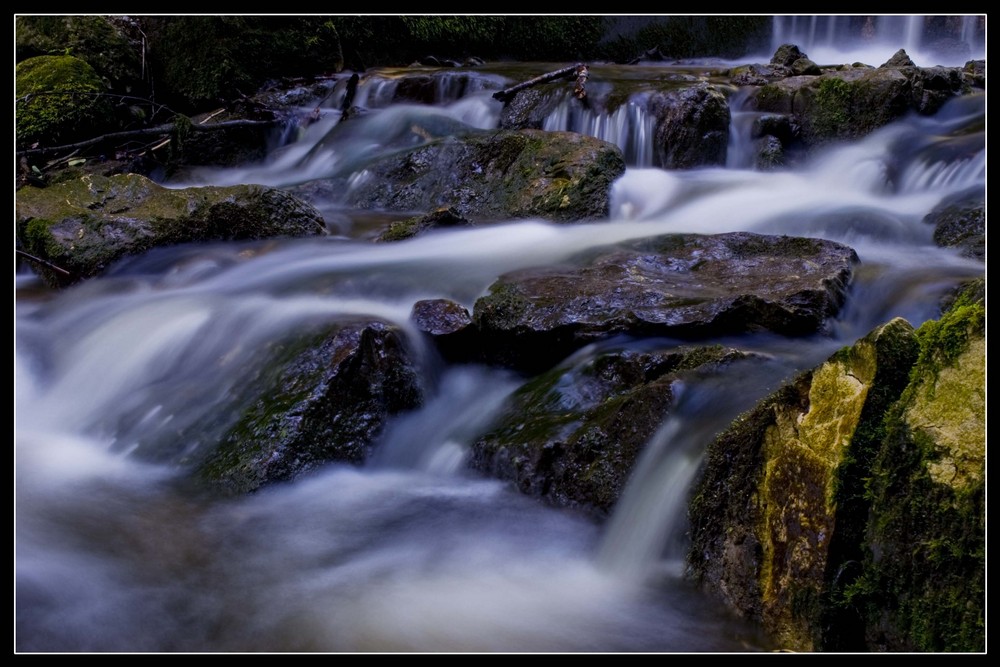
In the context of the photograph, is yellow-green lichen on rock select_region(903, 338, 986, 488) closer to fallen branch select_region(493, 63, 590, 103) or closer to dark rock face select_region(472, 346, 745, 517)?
dark rock face select_region(472, 346, 745, 517)

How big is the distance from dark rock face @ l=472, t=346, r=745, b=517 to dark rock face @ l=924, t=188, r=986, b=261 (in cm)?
328

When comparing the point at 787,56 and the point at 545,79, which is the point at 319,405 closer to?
the point at 545,79

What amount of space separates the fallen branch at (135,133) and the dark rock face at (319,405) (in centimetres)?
630

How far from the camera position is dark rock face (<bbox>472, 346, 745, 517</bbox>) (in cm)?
349

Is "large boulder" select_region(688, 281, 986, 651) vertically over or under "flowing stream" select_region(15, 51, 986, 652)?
over

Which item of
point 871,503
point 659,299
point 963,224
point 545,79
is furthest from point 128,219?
point 963,224

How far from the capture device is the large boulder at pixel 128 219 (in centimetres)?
630

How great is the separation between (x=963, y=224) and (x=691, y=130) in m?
3.09

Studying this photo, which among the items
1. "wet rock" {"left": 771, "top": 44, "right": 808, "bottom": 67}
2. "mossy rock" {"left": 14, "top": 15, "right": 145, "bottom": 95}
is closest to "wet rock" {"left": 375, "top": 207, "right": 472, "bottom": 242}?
"mossy rock" {"left": 14, "top": 15, "right": 145, "bottom": 95}

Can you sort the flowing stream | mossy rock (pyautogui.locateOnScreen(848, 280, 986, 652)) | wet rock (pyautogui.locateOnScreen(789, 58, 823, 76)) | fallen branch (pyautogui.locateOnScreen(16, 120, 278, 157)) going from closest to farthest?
mossy rock (pyautogui.locateOnScreen(848, 280, 986, 652)), the flowing stream, fallen branch (pyautogui.locateOnScreen(16, 120, 278, 157)), wet rock (pyautogui.locateOnScreen(789, 58, 823, 76))

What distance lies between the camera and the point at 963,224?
21.2 ft

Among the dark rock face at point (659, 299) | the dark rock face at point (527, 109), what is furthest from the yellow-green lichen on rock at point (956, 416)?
the dark rock face at point (527, 109)

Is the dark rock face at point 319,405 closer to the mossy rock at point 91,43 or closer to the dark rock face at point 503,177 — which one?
the dark rock face at point 503,177
